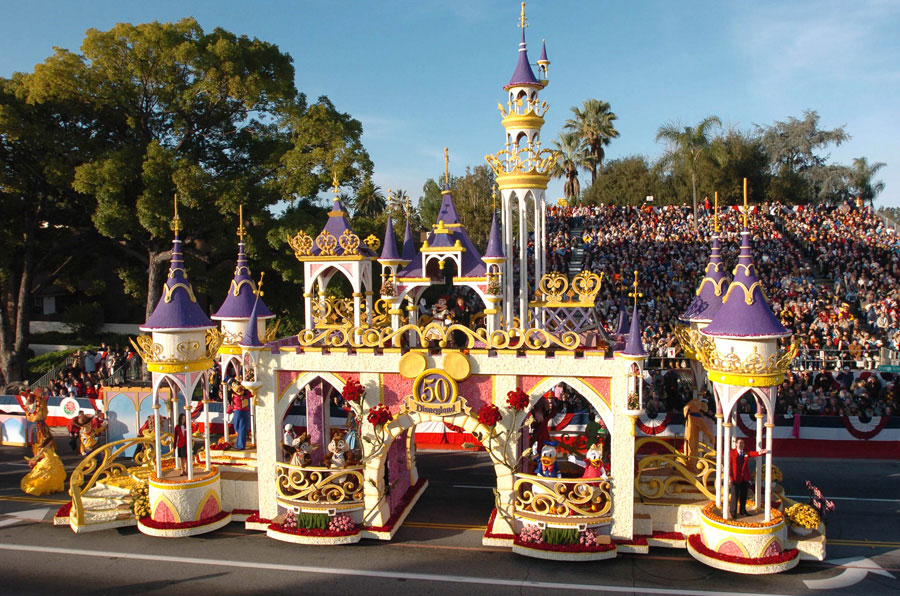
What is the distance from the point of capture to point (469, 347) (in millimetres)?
13023

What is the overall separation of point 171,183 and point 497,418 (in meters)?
19.6

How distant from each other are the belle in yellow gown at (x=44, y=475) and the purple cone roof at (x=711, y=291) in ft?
52.6

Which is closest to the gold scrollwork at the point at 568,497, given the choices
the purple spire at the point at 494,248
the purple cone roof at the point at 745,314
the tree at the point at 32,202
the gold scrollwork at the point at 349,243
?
the purple cone roof at the point at 745,314

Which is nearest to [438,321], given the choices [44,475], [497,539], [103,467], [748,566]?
[497,539]

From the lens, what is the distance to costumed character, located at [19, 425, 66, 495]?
54.9 feet

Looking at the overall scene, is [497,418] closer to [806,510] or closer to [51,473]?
[806,510]

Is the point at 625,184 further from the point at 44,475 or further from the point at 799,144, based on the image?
the point at 44,475

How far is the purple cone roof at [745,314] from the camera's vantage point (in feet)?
38.0

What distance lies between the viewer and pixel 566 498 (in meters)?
12.5

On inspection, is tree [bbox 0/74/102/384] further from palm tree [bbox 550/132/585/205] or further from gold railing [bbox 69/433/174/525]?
palm tree [bbox 550/132/585/205]

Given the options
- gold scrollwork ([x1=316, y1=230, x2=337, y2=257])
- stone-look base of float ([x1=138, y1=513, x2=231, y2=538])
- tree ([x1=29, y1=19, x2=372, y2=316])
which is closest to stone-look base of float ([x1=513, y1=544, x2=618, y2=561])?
stone-look base of float ([x1=138, y1=513, x2=231, y2=538])

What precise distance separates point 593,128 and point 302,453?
54702 mm

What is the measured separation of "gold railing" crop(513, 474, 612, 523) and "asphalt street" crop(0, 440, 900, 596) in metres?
0.86

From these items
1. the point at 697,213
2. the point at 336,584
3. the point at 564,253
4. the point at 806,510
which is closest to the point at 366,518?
the point at 336,584
